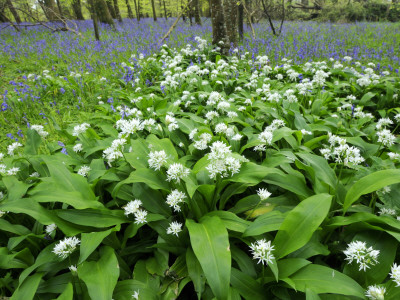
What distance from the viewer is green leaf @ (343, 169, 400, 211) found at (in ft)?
5.14

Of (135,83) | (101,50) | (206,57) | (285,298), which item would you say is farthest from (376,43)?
(285,298)

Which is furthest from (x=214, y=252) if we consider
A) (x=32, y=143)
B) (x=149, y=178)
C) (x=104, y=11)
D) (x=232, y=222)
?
(x=104, y=11)

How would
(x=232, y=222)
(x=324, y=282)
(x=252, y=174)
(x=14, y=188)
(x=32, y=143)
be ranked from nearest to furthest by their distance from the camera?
1. (x=324, y=282)
2. (x=232, y=222)
3. (x=252, y=174)
4. (x=14, y=188)
5. (x=32, y=143)

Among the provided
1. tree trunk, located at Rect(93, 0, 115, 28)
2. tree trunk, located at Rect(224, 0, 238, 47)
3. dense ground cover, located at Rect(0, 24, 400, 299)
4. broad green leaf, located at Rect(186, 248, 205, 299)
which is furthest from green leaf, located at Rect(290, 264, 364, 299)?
tree trunk, located at Rect(93, 0, 115, 28)

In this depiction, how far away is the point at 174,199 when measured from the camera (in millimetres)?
1615

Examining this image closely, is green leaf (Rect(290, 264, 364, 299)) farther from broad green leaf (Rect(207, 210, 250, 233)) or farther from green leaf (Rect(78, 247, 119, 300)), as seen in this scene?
green leaf (Rect(78, 247, 119, 300))

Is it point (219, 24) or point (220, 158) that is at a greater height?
point (219, 24)

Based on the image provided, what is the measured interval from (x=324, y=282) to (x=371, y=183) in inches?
30.5

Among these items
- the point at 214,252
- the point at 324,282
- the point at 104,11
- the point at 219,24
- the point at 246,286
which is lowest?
the point at 246,286

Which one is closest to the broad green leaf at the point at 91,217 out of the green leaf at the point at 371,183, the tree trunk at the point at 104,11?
the green leaf at the point at 371,183

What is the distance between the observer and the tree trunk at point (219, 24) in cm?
675

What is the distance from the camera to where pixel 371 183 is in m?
1.62

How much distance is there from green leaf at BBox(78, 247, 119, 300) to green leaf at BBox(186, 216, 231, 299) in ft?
1.71

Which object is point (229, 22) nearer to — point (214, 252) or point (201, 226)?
point (201, 226)
